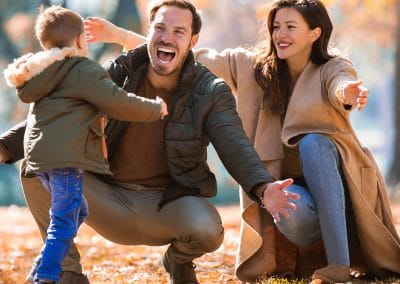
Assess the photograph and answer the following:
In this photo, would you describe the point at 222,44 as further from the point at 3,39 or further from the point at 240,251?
the point at 240,251

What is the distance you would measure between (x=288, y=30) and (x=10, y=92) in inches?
539

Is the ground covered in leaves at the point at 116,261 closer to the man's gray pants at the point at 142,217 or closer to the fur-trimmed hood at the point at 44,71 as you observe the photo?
the man's gray pants at the point at 142,217

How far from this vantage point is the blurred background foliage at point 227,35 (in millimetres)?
14930

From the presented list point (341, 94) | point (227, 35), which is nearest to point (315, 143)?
point (341, 94)

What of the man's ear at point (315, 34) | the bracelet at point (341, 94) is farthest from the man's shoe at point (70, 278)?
the man's ear at point (315, 34)

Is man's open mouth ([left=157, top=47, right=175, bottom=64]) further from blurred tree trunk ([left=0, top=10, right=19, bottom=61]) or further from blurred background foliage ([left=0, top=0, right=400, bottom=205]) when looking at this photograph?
blurred tree trunk ([left=0, top=10, right=19, bottom=61])

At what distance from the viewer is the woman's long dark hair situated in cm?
456

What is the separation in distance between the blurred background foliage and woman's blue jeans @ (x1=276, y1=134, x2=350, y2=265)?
24.7 feet

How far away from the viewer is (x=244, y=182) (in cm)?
390

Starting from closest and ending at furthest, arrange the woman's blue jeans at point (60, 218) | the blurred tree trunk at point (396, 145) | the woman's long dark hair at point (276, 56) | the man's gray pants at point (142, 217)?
the woman's blue jeans at point (60, 218) < the man's gray pants at point (142, 217) < the woman's long dark hair at point (276, 56) < the blurred tree trunk at point (396, 145)

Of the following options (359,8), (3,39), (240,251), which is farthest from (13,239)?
(359,8)

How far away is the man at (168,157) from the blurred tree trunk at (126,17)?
419 inches

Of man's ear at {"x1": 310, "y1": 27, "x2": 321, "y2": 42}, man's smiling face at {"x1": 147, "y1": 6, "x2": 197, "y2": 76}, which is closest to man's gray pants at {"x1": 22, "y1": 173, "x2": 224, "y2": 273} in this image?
man's smiling face at {"x1": 147, "y1": 6, "x2": 197, "y2": 76}

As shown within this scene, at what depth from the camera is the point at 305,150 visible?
14.2 ft
